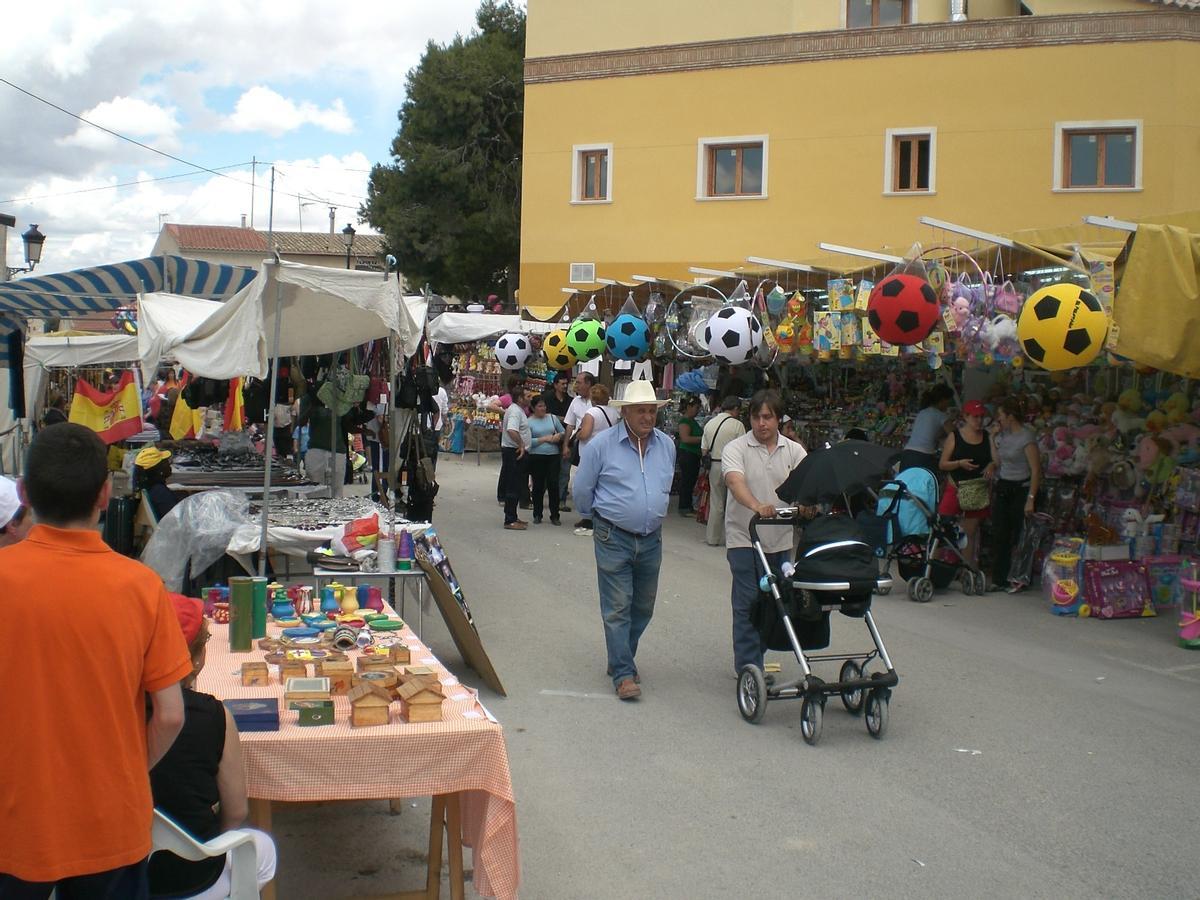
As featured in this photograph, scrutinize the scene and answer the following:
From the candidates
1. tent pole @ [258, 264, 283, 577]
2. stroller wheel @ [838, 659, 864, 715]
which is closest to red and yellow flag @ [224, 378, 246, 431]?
tent pole @ [258, 264, 283, 577]

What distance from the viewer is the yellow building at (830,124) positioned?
22500 mm

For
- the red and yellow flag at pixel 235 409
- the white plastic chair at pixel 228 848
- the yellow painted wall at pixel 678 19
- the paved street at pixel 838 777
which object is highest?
the yellow painted wall at pixel 678 19

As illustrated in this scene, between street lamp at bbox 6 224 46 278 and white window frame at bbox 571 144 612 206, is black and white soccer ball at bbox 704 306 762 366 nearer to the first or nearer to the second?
street lamp at bbox 6 224 46 278

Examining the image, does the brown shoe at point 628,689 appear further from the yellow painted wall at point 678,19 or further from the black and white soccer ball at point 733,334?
the yellow painted wall at point 678,19

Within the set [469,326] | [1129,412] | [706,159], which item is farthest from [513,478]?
[706,159]

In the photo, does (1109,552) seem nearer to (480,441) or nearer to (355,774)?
(355,774)

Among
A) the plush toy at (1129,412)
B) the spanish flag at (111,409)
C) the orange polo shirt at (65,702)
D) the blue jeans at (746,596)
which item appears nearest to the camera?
the orange polo shirt at (65,702)

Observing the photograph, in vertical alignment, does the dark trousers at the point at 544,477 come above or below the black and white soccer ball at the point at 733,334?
below

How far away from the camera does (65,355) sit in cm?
1892

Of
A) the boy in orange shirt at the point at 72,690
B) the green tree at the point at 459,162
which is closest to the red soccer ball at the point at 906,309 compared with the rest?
the boy in orange shirt at the point at 72,690

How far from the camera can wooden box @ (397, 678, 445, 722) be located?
3928 mm

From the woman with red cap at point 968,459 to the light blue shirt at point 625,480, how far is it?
4719 mm

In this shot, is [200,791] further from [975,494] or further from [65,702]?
[975,494]

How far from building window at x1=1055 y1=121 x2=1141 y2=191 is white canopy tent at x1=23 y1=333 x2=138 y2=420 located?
18.0 m
